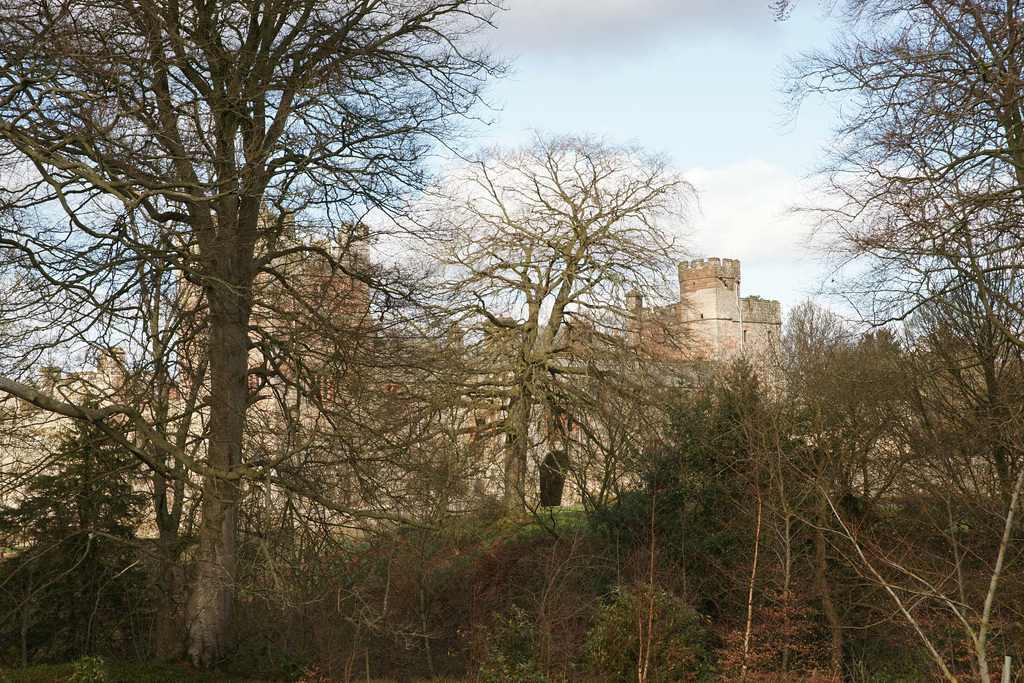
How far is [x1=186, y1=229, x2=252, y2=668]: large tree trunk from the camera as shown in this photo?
938 centimetres

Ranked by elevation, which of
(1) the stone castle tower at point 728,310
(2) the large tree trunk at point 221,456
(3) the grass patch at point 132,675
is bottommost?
(3) the grass patch at point 132,675

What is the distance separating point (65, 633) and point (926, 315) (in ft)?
48.3

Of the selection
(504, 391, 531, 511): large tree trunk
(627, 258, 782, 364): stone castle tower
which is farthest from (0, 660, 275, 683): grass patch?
(627, 258, 782, 364): stone castle tower

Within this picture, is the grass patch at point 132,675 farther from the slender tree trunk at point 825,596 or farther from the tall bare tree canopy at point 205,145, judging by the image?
the slender tree trunk at point 825,596

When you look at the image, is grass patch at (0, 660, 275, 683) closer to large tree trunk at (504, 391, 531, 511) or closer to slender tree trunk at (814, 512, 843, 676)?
large tree trunk at (504, 391, 531, 511)

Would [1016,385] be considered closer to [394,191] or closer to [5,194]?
[394,191]

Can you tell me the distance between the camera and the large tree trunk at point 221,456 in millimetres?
9375

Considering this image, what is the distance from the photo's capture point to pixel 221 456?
31.0ft

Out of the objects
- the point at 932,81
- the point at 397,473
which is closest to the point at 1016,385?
the point at 932,81

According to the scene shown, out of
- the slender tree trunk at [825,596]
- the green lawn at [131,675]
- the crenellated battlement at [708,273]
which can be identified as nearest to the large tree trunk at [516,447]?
the slender tree trunk at [825,596]

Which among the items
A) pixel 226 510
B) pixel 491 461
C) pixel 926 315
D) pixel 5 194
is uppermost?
pixel 926 315

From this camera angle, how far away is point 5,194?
7504mm

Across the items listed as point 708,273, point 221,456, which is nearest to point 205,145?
point 221,456

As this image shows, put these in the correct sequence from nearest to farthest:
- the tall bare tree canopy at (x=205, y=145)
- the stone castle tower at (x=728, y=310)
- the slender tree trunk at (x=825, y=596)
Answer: the tall bare tree canopy at (x=205, y=145) < the slender tree trunk at (x=825, y=596) < the stone castle tower at (x=728, y=310)
